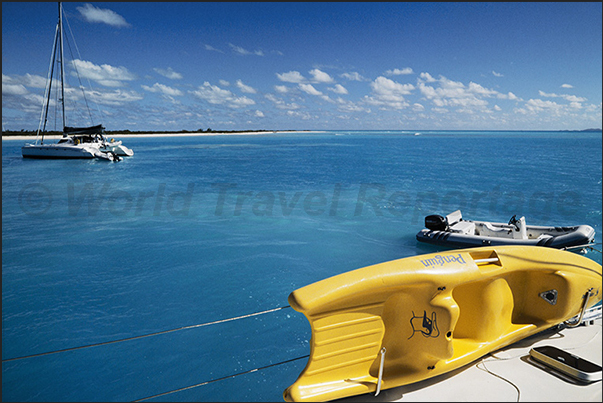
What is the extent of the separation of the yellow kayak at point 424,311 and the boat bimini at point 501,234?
20.4 feet

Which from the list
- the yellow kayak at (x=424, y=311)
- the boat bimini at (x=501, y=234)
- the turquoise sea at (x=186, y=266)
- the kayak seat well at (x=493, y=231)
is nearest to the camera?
the yellow kayak at (x=424, y=311)

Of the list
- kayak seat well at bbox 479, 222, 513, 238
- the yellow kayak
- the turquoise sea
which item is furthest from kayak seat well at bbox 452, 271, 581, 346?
kayak seat well at bbox 479, 222, 513, 238

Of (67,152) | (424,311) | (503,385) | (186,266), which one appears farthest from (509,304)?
(67,152)

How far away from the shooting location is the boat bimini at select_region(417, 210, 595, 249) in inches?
337

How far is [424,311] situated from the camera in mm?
2764

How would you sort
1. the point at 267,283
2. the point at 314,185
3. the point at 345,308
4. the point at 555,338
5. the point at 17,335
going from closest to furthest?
1. the point at 345,308
2. the point at 555,338
3. the point at 17,335
4. the point at 267,283
5. the point at 314,185

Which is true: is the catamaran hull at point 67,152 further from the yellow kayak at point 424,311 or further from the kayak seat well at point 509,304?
the kayak seat well at point 509,304

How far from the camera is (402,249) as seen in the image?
10.4 m

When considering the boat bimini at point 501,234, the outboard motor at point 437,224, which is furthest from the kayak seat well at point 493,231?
the outboard motor at point 437,224

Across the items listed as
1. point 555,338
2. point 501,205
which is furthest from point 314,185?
point 555,338

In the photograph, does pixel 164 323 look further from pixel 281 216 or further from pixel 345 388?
pixel 281 216

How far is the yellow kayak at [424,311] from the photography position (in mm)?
2508

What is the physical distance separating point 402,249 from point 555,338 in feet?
23.3

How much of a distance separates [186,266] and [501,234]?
8.57 metres
